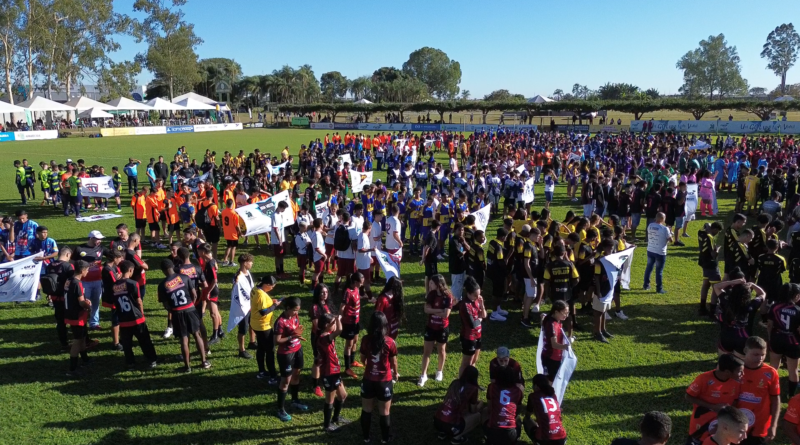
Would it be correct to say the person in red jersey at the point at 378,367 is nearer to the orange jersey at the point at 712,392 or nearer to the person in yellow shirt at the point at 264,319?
the person in yellow shirt at the point at 264,319

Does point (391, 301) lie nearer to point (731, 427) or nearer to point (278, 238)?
point (731, 427)

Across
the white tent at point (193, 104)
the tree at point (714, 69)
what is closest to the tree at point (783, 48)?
the tree at point (714, 69)

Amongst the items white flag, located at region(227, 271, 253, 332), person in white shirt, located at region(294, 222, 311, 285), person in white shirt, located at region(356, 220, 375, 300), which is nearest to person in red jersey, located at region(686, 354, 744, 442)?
white flag, located at region(227, 271, 253, 332)

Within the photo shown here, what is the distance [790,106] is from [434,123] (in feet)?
112

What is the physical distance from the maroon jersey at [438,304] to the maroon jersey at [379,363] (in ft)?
4.28

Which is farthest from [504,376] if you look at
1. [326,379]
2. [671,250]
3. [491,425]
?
[671,250]

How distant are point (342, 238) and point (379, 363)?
4.41 m

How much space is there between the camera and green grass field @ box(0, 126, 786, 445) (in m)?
5.93

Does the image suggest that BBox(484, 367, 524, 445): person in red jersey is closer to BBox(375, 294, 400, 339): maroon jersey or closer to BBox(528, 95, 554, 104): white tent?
BBox(375, 294, 400, 339): maroon jersey

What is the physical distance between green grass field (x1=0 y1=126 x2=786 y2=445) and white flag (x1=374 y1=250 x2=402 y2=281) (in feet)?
2.78

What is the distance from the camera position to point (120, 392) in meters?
6.80

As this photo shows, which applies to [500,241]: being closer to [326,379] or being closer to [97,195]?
[326,379]

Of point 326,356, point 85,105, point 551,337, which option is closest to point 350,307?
point 326,356

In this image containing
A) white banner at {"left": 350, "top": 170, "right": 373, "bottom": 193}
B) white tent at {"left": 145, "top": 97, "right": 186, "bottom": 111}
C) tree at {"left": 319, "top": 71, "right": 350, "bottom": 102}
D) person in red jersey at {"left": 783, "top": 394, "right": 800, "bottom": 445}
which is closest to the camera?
person in red jersey at {"left": 783, "top": 394, "right": 800, "bottom": 445}
